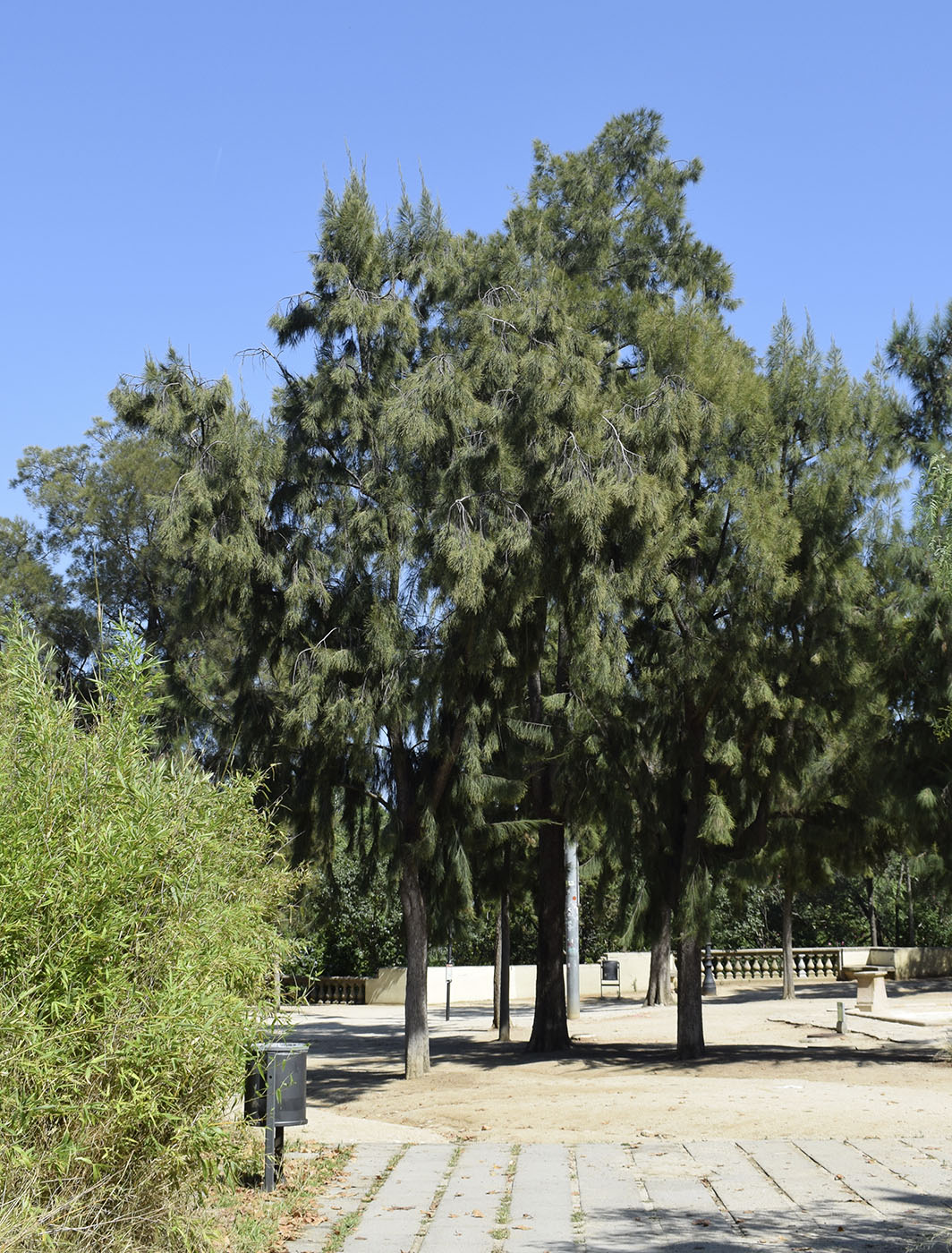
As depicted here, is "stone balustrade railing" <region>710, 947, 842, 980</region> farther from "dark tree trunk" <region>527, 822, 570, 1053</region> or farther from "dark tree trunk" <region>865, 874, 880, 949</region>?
"dark tree trunk" <region>527, 822, 570, 1053</region>

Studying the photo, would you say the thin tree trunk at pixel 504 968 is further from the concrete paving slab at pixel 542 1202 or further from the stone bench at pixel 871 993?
the concrete paving slab at pixel 542 1202

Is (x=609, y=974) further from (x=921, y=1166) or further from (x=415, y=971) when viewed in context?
(x=921, y=1166)

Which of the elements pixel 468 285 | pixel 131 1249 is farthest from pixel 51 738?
pixel 468 285

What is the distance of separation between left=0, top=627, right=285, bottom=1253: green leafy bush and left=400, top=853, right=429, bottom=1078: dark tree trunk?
36.9 ft

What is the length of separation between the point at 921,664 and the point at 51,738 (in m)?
13.3

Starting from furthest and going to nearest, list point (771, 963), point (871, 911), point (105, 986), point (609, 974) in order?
point (871, 911), point (771, 963), point (609, 974), point (105, 986)

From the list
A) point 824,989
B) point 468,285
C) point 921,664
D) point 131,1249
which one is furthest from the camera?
point 824,989

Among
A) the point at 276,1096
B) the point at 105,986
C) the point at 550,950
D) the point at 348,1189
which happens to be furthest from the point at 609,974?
the point at 105,986

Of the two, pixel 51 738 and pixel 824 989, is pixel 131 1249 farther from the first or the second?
pixel 824 989

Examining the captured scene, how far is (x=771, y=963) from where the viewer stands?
35875 mm

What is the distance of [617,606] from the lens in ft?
50.3

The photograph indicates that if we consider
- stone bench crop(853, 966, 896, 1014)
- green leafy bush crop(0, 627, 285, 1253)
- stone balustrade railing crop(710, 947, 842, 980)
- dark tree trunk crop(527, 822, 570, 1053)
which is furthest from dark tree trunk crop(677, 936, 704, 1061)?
stone balustrade railing crop(710, 947, 842, 980)

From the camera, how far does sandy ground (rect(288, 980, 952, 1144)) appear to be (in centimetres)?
1163

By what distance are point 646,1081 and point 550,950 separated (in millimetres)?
4374
